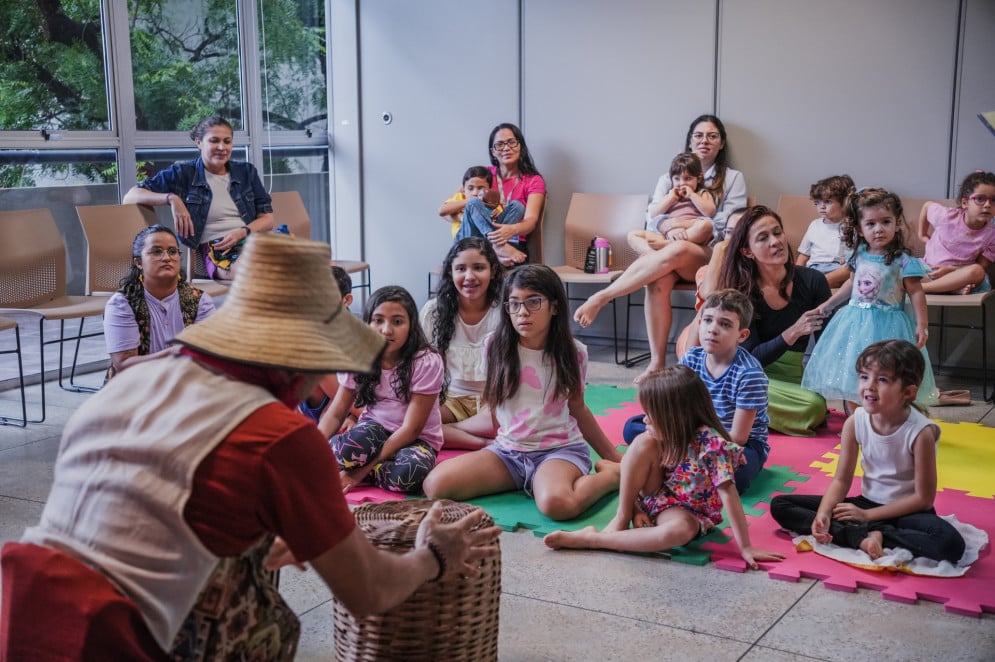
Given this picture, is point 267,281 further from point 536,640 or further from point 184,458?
point 536,640

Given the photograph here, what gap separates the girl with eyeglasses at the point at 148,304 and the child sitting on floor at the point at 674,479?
6.38ft

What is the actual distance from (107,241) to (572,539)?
133 inches

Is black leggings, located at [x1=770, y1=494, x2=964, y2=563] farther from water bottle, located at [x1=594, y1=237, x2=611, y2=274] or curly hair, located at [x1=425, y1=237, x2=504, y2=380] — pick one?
water bottle, located at [x1=594, y1=237, x2=611, y2=274]

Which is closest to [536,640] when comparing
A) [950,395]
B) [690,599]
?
[690,599]

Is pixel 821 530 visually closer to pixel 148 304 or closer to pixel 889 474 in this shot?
pixel 889 474

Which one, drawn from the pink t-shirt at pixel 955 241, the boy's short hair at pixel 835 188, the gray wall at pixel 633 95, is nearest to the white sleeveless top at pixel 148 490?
the pink t-shirt at pixel 955 241

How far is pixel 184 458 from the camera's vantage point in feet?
5.27

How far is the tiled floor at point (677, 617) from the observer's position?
265cm

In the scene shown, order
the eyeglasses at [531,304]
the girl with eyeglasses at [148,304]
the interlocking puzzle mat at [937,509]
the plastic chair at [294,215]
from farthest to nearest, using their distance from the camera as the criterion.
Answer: the plastic chair at [294,215], the girl with eyeglasses at [148,304], the eyeglasses at [531,304], the interlocking puzzle mat at [937,509]

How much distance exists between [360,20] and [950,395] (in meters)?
4.81

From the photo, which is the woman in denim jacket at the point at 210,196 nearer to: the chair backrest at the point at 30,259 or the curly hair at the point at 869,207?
the chair backrest at the point at 30,259

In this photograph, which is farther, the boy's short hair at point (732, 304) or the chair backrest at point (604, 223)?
the chair backrest at point (604, 223)

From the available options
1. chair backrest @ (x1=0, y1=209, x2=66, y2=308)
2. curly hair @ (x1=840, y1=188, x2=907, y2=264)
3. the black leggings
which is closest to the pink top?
curly hair @ (x1=840, y1=188, x2=907, y2=264)

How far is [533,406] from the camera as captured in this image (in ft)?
12.4
